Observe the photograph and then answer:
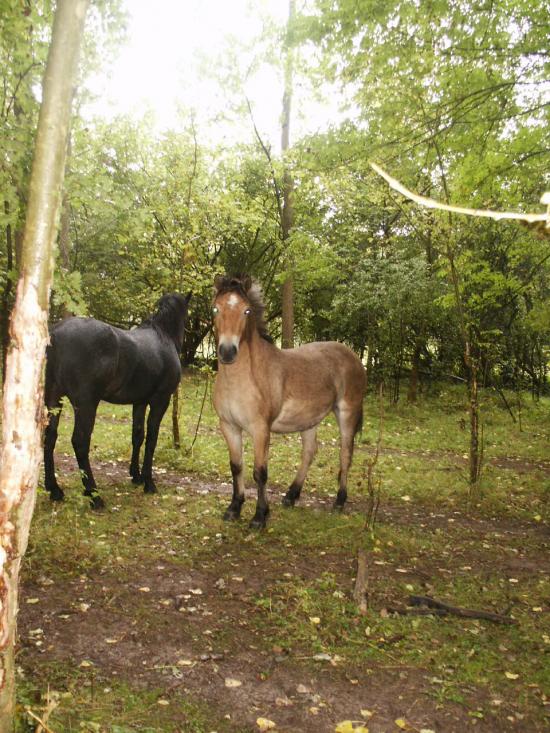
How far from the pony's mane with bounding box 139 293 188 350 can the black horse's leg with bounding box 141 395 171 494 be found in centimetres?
97

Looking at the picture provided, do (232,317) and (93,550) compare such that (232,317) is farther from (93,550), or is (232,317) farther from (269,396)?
(93,550)

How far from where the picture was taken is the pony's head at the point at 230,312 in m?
5.40

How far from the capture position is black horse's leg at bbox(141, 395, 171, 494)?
22.8 feet

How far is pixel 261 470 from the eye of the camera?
19.6 feet

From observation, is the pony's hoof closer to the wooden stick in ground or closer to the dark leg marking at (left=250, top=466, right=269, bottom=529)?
the dark leg marking at (left=250, top=466, right=269, bottom=529)

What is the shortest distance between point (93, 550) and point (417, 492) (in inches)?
191

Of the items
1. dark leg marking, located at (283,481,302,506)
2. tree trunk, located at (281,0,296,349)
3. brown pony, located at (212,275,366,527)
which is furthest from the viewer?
tree trunk, located at (281,0,296,349)

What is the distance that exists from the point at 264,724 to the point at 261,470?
3.17 metres

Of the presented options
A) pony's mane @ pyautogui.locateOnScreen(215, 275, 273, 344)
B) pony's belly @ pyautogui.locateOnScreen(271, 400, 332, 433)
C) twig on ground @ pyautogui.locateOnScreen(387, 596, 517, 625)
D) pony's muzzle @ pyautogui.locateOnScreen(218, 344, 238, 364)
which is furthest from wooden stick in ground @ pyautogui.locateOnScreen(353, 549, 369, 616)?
pony's mane @ pyautogui.locateOnScreen(215, 275, 273, 344)

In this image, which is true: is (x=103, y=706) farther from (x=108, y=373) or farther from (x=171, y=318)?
(x=171, y=318)

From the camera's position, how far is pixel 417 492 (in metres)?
7.86

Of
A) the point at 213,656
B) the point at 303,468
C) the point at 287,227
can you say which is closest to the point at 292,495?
the point at 303,468

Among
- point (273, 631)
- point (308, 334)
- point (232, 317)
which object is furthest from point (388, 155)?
point (308, 334)

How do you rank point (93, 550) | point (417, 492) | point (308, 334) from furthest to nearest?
point (308, 334) → point (417, 492) → point (93, 550)
